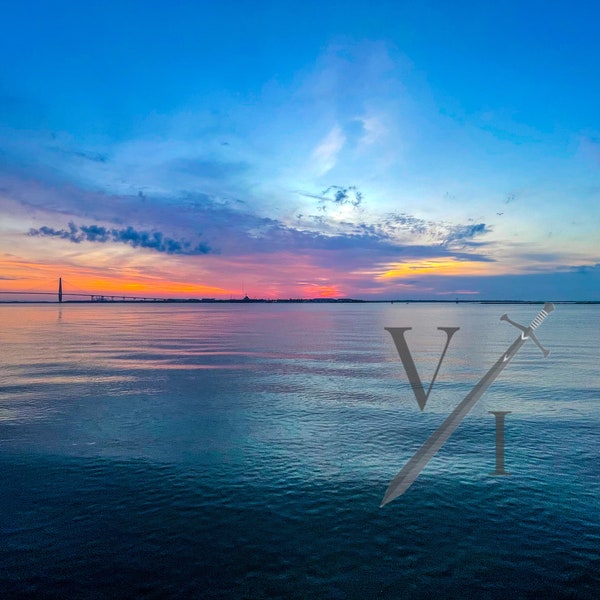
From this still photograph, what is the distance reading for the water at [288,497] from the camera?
913cm

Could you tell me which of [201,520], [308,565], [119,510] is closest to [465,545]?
[308,565]

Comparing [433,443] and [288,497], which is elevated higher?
[433,443]

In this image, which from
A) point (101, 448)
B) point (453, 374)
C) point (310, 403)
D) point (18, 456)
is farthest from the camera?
point (453, 374)

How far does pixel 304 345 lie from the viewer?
56.7m

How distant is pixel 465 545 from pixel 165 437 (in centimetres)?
1190

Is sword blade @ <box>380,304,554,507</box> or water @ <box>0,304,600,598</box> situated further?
sword blade @ <box>380,304,554,507</box>

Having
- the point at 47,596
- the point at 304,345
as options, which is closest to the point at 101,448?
the point at 47,596

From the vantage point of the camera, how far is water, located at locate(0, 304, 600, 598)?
913cm

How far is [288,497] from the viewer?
12555 mm

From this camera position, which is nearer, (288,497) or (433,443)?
(288,497)

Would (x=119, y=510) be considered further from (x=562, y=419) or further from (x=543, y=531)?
(x=562, y=419)

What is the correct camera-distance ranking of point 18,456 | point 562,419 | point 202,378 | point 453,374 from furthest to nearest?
point 453,374
point 202,378
point 562,419
point 18,456

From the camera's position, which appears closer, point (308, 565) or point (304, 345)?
point (308, 565)

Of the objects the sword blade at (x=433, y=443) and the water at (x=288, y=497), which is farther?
the sword blade at (x=433, y=443)
